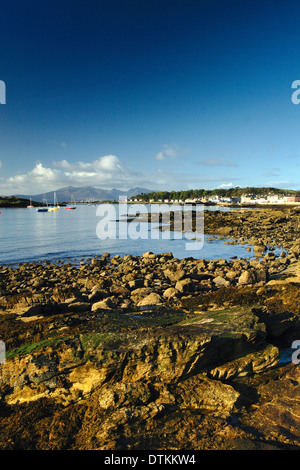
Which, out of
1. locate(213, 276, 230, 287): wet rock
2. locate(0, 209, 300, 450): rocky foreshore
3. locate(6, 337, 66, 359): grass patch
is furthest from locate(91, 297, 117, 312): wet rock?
locate(213, 276, 230, 287): wet rock

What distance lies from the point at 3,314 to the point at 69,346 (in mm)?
Result: 6533

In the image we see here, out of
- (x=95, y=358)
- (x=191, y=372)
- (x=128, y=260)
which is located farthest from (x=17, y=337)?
(x=128, y=260)

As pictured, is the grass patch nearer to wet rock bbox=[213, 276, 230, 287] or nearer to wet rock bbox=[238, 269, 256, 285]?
wet rock bbox=[213, 276, 230, 287]

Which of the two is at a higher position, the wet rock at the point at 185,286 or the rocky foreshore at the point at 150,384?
the rocky foreshore at the point at 150,384

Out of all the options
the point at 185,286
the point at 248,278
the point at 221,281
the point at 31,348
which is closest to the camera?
the point at 31,348

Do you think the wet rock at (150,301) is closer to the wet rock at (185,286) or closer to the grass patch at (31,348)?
the wet rock at (185,286)

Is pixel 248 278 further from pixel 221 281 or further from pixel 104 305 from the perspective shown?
pixel 104 305

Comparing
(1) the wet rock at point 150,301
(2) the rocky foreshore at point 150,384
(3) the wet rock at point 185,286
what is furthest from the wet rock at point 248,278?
(2) the rocky foreshore at point 150,384

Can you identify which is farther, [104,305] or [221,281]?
[221,281]

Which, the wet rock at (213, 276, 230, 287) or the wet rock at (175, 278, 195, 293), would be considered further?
the wet rock at (213, 276, 230, 287)

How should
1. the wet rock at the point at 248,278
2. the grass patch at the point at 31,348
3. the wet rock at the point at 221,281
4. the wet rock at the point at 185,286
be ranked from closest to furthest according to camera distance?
the grass patch at the point at 31,348
the wet rock at the point at 185,286
the wet rock at the point at 248,278
the wet rock at the point at 221,281

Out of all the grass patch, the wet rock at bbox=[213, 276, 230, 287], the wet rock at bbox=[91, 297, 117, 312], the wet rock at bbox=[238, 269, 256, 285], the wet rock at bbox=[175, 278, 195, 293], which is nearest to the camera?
the grass patch

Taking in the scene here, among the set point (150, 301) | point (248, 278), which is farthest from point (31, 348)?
point (248, 278)
